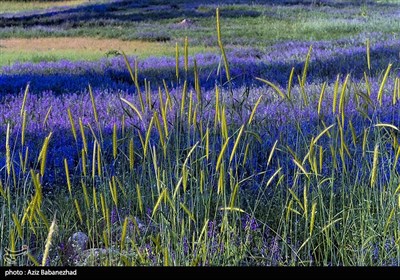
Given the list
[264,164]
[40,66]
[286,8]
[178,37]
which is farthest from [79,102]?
[286,8]

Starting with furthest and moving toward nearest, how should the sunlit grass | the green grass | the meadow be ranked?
the green grass → the sunlit grass → the meadow

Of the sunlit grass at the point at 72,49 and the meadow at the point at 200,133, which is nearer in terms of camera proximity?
the meadow at the point at 200,133

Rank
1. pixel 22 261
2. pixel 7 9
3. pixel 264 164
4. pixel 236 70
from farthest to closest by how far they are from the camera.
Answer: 1. pixel 7 9
2. pixel 236 70
3. pixel 264 164
4. pixel 22 261

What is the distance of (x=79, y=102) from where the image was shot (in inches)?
216

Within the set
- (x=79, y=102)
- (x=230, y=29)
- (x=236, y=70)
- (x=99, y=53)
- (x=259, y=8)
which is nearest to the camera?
(x=79, y=102)

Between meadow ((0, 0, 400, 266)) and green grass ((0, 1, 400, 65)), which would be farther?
green grass ((0, 1, 400, 65))

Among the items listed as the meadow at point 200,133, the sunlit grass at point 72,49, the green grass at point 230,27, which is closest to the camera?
the meadow at point 200,133

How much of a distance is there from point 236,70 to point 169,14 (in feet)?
14.5

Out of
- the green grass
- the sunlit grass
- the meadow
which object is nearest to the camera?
the meadow

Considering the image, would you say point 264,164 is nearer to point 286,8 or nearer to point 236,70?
point 236,70

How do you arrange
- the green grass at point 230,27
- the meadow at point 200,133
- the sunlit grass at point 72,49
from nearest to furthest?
the meadow at point 200,133 → the sunlit grass at point 72,49 → the green grass at point 230,27

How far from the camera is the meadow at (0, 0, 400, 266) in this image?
2275mm

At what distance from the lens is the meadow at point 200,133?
2275 millimetres

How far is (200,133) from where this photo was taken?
8.14 feet
